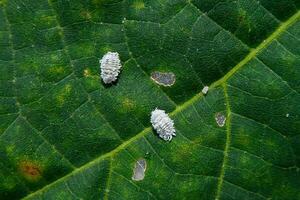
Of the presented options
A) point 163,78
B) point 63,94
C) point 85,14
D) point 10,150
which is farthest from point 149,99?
point 10,150

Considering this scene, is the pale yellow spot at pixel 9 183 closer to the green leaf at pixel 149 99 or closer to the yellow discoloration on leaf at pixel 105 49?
the green leaf at pixel 149 99

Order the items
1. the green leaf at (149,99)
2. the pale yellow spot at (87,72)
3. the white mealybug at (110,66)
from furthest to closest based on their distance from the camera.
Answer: the pale yellow spot at (87,72)
the green leaf at (149,99)
the white mealybug at (110,66)

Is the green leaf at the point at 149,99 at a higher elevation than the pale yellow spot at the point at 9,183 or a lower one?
higher

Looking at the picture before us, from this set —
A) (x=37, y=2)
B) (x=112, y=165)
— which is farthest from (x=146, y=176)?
(x=37, y=2)

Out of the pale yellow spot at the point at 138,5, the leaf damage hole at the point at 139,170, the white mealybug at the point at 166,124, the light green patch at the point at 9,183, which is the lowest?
the light green patch at the point at 9,183

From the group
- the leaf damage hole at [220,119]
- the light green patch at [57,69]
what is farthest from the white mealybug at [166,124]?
the light green patch at [57,69]

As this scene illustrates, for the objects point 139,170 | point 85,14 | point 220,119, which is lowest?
point 139,170

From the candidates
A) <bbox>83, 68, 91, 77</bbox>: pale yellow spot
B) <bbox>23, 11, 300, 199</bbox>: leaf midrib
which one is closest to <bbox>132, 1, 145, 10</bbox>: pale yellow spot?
<bbox>83, 68, 91, 77</bbox>: pale yellow spot

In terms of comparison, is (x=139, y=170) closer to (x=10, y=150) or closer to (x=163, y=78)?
(x=163, y=78)
